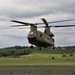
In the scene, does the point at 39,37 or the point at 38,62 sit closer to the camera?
the point at 39,37

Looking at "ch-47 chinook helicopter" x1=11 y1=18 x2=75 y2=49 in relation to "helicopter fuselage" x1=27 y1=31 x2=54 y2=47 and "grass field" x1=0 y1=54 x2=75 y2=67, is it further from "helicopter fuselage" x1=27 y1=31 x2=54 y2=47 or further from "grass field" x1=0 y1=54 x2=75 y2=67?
"grass field" x1=0 y1=54 x2=75 y2=67

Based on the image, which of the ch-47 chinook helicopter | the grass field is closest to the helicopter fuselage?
the ch-47 chinook helicopter

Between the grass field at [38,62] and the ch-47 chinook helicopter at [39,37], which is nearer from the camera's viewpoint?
the ch-47 chinook helicopter at [39,37]

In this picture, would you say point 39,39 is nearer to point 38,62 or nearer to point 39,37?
point 39,37

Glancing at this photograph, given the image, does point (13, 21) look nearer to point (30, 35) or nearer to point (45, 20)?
point (30, 35)

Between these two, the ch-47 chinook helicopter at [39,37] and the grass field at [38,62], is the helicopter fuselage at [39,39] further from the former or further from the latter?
the grass field at [38,62]

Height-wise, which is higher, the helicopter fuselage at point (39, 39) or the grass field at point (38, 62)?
the helicopter fuselage at point (39, 39)

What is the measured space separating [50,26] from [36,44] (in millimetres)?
8372

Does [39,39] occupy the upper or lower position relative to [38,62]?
upper

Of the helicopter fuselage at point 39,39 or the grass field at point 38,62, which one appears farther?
the grass field at point 38,62

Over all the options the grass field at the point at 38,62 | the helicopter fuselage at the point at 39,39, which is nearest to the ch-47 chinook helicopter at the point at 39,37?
the helicopter fuselage at the point at 39,39

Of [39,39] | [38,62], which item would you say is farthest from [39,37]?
[38,62]
